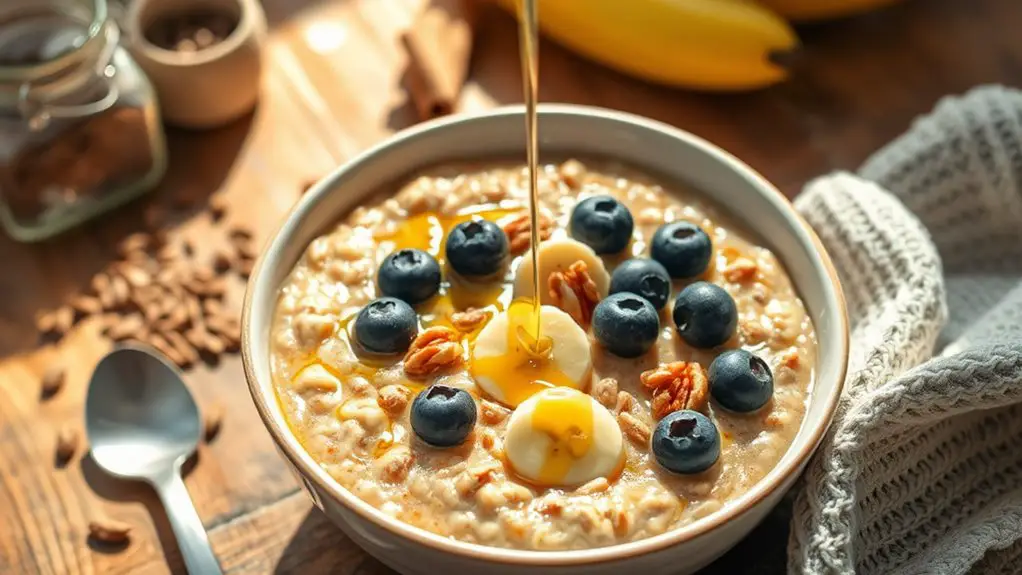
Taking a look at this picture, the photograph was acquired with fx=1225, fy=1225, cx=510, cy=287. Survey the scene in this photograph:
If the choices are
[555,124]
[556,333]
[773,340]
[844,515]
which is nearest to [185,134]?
[555,124]

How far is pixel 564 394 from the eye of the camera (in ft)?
4.12

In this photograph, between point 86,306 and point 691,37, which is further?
point 691,37

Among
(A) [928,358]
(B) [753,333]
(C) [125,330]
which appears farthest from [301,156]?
(A) [928,358]

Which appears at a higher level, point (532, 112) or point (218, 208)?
point (532, 112)

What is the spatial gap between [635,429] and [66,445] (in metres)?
0.75

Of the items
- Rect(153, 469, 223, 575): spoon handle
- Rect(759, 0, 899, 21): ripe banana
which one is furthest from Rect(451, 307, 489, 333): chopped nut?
Rect(759, 0, 899, 21): ripe banana

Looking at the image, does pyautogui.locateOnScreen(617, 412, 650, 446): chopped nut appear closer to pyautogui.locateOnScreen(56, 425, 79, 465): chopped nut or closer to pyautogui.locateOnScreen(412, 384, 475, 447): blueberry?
pyautogui.locateOnScreen(412, 384, 475, 447): blueberry

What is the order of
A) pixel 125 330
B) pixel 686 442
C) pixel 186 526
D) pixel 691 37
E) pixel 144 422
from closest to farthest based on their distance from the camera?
pixel 686 442 < pixel 186 526 < pixel 144 422 < pixel 125 330 < pixel 691 37

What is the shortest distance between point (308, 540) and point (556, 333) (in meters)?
0.40

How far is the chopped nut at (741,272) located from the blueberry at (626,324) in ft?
0.50

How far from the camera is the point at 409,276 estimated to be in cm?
138

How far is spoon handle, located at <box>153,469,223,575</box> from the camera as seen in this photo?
1.38 meters

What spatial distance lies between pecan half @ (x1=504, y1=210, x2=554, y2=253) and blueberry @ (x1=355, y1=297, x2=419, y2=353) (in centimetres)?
18

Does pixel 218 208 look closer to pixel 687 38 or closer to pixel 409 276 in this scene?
pixel 409 276
